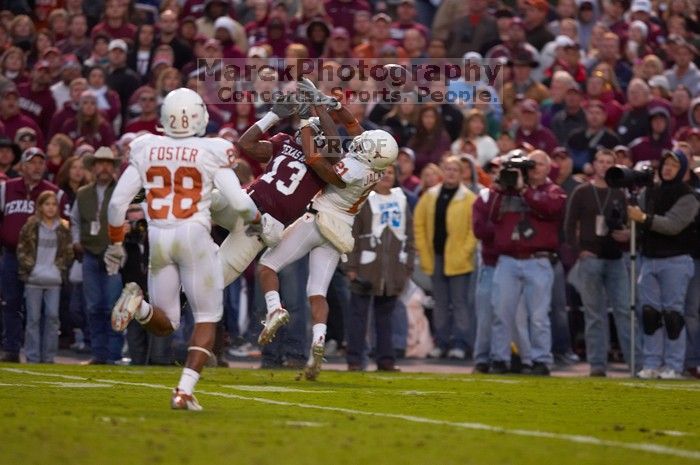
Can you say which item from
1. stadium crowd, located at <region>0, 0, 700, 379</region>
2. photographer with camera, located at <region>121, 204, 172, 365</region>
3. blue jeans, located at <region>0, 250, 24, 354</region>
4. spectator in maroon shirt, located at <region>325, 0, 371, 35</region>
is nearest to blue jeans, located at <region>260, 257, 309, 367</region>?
stadium crowd, located at <region>0, 0, 700, 379</region>

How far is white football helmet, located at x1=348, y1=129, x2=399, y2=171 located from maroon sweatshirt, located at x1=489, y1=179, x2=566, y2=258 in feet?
9.10

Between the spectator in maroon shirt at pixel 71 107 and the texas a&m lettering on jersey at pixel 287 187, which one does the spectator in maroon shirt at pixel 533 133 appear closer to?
the spectator in maroon shirt at pixel 71 107

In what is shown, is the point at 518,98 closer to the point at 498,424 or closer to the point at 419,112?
the point at 419,112

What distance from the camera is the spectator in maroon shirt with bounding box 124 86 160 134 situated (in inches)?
683

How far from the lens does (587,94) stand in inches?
758

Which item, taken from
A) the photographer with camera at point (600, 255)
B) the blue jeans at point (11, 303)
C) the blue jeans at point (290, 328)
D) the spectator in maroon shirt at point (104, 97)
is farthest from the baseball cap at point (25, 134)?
the photographer with camera at point (600, 255)

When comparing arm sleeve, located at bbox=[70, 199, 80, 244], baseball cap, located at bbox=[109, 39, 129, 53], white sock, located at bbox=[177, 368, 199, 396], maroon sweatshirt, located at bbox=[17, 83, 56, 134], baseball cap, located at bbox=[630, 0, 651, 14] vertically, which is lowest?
white sock, located at bbox=[177, 368, 199, 396]

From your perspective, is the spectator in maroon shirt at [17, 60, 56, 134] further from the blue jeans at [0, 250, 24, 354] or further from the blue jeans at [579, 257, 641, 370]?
the blue jeans at [579, 257, 641, 370]

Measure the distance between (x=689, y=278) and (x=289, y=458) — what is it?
27.6 ft

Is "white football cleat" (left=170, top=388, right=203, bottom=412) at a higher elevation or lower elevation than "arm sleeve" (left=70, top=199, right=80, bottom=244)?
lower

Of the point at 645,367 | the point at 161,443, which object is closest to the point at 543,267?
the point at 645,367

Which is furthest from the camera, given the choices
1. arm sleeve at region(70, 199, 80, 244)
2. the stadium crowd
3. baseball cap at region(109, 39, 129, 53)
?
baseball cap at region(109, 39, 129, 53)

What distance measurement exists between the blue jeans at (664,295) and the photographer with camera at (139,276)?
15.5 ft

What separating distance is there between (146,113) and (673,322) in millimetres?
6718
